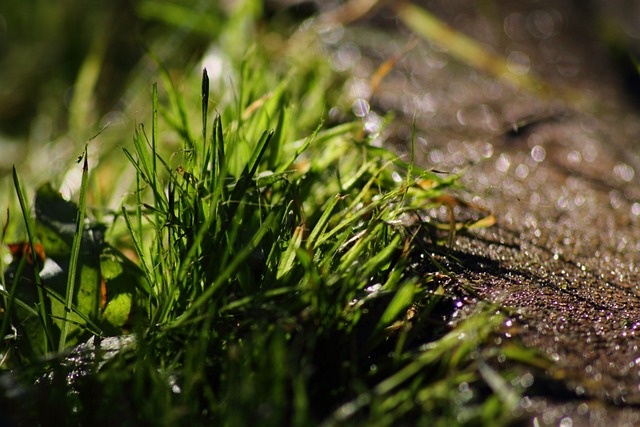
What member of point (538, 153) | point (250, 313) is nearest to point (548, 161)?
point (538, 153)

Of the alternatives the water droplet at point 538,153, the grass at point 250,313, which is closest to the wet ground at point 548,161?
the water droplet at point 538,153

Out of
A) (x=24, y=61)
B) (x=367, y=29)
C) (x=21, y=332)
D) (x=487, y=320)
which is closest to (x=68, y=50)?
(x=24, y=61)

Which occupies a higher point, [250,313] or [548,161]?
[250,313]

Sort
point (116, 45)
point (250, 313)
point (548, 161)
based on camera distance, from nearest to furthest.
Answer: point (250, 313), point (548, 161), point (116, 45)

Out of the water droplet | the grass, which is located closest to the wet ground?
the water droplet

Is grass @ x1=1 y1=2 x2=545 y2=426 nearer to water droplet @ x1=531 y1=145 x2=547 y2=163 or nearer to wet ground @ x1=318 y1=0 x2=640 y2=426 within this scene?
wet ground @ x1=318 y1=0 x2=640 y2=426

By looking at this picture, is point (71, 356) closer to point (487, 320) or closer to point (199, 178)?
point (199, 178)

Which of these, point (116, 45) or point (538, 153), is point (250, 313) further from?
point (116, 45)
